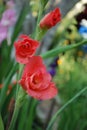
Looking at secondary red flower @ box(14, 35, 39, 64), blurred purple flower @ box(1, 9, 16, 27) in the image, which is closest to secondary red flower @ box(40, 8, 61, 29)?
secondary red flower @ box(14, 35, 39, 64)

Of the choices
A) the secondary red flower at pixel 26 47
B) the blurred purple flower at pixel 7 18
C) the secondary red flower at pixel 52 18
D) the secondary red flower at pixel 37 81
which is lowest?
the secondary red flower at pixel 37 81

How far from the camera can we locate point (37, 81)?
1.04 meters

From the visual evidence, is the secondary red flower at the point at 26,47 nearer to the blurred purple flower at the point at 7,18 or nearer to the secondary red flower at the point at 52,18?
the secondary red flower at the point at 52,18

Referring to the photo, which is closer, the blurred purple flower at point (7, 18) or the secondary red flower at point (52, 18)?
the secondary red flower at point (52, 18)

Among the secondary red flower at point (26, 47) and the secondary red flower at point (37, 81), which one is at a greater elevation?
the secondary red flower at point (26, 47)

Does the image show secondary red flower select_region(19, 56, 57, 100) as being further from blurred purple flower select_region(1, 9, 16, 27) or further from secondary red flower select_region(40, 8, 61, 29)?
blurred purple flower select_region(1, 9, 16, 27)

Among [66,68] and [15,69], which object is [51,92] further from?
[66,68]

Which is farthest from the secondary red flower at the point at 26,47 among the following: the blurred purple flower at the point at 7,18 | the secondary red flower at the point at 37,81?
the blurred purple flower at the point at 7,18

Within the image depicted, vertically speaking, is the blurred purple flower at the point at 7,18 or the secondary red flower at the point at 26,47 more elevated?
the blurred purple flower at the point at 7,18

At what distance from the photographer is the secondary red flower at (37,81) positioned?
102cm

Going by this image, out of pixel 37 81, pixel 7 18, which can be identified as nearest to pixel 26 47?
pixel 37 81

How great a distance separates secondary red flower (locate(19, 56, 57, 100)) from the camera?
102 cm

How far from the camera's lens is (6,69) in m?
2.32

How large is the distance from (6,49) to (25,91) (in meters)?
1.31
